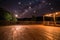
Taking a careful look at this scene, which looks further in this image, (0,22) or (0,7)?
(0,7)

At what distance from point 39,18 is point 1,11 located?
13715 mm

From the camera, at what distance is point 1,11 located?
38.2 metres

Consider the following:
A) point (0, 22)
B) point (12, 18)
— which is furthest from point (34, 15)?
point (0, 22)

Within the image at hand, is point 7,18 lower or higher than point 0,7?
lower

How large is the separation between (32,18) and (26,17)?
2.78 meters

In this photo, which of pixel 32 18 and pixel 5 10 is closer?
pixel 5 10

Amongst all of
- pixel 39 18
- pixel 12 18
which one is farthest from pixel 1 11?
pixel 39 18

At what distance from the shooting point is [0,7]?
133ft

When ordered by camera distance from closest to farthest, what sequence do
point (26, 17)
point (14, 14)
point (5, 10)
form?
1. point (5, 10)
2. point (14, 14)
3. point (26, 17)

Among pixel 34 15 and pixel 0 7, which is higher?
pixel 0 7

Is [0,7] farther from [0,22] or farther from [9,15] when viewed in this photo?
[0,22]

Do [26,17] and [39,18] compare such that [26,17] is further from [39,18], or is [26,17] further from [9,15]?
[9,15]

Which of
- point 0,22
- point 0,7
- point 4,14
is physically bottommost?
point 0,22

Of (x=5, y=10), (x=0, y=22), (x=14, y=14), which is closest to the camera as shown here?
(x=0, y=22)
